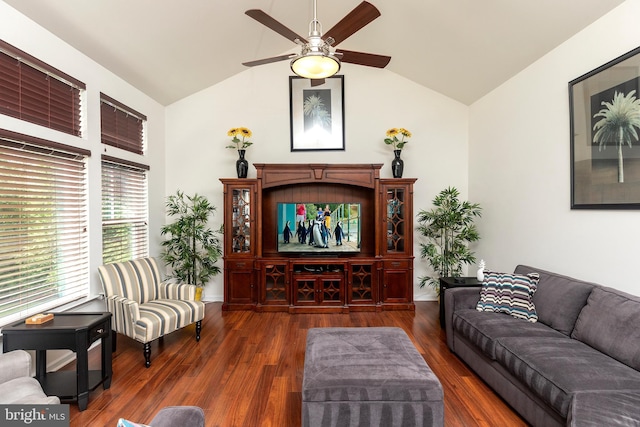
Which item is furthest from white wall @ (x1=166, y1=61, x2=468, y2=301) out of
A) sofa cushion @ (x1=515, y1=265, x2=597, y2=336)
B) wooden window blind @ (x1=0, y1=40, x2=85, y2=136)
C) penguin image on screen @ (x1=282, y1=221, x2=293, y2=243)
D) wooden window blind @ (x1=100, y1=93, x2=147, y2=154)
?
sofa cushion @ (x1=515, y1=265, x2=597, y2=336)

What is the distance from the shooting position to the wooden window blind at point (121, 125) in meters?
3.36

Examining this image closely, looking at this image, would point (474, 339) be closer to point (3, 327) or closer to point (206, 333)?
point (206, 333)

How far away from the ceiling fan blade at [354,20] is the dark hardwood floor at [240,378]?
2656 mm

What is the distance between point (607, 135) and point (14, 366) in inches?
166

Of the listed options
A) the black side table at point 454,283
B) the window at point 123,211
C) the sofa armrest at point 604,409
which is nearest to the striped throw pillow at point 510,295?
the black side table at point 454,283

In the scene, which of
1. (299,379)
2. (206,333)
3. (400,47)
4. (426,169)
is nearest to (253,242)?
(206,333)

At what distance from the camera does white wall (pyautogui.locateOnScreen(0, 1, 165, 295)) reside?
93.2 inches

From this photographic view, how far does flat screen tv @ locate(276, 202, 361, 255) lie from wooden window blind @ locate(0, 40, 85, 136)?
255cm

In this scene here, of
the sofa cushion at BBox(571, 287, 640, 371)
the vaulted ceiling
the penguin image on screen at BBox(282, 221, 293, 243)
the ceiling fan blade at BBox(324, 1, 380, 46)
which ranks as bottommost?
the sofa cushion at BBox(571, 287, 640, 371)

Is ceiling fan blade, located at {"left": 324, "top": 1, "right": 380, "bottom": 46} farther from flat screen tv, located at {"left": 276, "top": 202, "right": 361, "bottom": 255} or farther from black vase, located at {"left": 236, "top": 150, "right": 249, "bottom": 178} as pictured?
flat screen tv, located at {"left": 276, "top": 202, "right": 361, "bottom": 255}

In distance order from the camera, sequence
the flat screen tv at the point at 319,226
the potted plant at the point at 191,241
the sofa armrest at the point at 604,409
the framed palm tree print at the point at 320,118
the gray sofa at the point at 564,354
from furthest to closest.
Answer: the framed palm tree print at the point at 320,118 < the flat screen tv at the point at 319,226 < the potted plant at the point at 191,241 < the gray sofa at the point at 564,354 < the sofa armrest at the point at 604,409

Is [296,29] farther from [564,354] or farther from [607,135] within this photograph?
[564,354]

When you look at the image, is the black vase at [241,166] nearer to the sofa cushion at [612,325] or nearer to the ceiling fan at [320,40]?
the ceiling fan at [320,40]

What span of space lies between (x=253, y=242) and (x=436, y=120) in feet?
10.6
